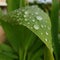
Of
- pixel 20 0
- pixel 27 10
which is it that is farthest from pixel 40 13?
pixel 20 0

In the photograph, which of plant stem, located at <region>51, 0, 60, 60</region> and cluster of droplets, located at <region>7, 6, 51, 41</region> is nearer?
cluster of droplets, located at <region>7, 6, 51, 41</region>

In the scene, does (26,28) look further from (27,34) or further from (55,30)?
(55,30)

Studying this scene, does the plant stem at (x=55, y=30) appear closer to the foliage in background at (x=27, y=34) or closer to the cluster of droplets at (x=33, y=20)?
the foliage in background at (x=27, y=34)

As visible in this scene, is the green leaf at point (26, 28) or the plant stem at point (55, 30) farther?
the plant stem at point (55, 30)

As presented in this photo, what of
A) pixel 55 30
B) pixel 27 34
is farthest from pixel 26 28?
pixel 55 30

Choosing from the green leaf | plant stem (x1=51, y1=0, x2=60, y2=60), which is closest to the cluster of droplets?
the green leaf

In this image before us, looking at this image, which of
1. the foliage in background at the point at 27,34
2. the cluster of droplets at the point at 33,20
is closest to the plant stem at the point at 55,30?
the foliage in background at the point at 27,34

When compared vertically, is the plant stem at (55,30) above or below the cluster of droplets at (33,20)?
below

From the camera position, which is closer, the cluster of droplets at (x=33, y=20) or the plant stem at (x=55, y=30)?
the cluster of droplets at (x=33, y=20)

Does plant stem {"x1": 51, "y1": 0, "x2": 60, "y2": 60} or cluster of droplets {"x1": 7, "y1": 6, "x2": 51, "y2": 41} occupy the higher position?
cluster of droplets {"x1": 7, "y1": 6, "x2": 51, "y2": 41}

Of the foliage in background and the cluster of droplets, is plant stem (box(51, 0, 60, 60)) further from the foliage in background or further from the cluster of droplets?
the cluster of droplets

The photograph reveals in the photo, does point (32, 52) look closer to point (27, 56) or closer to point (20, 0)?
point (27, 56)
